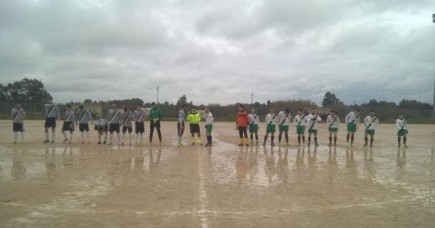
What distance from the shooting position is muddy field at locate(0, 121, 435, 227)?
6235mm

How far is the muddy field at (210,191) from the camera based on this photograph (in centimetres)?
624

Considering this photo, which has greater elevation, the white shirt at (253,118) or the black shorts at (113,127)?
the white shirt at (253,118)

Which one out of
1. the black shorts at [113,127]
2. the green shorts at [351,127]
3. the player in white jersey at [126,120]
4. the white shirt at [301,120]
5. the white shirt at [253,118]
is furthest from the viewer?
the green shorts at [351,127]

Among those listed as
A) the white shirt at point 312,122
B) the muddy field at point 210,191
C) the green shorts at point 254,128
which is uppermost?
the white shirt at point 312,122

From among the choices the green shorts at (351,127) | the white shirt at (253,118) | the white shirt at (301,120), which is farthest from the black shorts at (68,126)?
the green shorts at (351,127)

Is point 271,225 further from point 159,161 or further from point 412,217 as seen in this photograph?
point 159,161

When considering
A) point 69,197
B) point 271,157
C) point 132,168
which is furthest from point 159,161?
point 69,197

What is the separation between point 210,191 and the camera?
8.20 meters

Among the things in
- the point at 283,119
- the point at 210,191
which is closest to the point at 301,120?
the point at 283,119

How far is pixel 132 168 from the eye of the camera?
1109cm

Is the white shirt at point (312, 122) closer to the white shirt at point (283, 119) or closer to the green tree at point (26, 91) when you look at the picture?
the white shirt at point (283, 119)

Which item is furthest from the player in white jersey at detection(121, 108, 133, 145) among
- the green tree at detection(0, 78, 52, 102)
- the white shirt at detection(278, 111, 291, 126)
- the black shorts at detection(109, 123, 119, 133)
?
the green tree at detection(0, 78, 52, 102)

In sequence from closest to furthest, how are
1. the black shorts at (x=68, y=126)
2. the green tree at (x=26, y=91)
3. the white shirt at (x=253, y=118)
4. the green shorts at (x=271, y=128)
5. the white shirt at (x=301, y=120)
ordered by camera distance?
the black shorts at (x=68, y=126)
the green shorts at (x=271, y=128)
the white shirt at (x=253, y=118)
the white shirt at (x=301, y=120)
the green tree at (x=26, y=91)

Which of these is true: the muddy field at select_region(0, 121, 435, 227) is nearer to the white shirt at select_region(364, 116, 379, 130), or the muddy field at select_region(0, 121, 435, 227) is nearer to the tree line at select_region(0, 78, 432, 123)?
the white shirt at select_region(364, 116, 379, 130)
